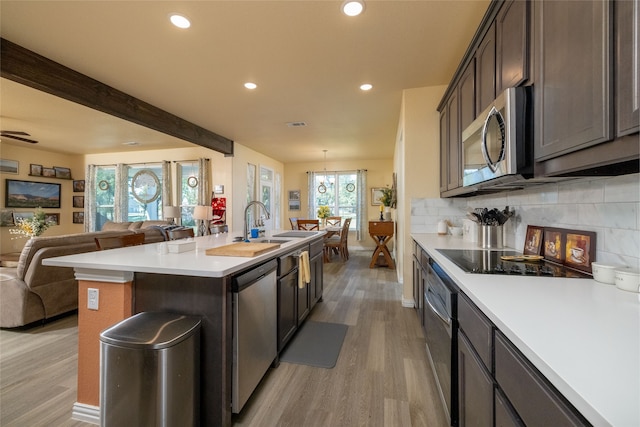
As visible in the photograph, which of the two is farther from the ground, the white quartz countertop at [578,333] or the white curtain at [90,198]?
the white curtain at [90,198]

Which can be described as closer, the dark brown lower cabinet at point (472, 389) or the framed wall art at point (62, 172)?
the dark brown lower cabinet at point (472, 389)

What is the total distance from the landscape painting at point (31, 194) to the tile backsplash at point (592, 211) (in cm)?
908

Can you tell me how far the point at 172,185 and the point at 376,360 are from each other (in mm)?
6316

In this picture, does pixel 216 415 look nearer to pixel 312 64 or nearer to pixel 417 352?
pixel 417 352

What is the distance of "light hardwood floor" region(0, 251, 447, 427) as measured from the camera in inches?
62.1

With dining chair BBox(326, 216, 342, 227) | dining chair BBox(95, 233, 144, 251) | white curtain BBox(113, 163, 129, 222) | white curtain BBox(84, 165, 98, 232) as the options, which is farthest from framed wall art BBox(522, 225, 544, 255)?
white curtain BBox(84, 165, 98, 232)

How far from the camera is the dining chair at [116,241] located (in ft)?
7.29

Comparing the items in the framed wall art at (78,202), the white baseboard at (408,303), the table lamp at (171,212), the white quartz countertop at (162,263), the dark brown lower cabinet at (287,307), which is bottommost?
the white baseboard at (408,303)

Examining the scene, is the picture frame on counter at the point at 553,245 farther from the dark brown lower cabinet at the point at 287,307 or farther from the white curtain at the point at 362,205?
the white curtain at the point at 362,205

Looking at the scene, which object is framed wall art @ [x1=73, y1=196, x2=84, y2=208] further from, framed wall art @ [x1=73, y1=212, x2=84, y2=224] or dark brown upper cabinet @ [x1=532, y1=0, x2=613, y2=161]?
dark brown upper cabinet @ [x1=532, y1=0, x2=613, y2=161]

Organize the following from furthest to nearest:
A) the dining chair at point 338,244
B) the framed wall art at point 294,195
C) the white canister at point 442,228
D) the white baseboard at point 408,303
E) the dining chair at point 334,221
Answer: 1. the framed wall art at point 294,195
2. the dining chair at point 334,221
3. the dining chair at point 338,244
4. the white baseboard at point 408,303
5. the white canister at point 442,228

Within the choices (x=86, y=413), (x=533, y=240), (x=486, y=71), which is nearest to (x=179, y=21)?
(x=486, y=71)

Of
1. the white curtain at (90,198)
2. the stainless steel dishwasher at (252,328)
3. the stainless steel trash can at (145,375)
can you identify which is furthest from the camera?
the white curtain at (90,198)

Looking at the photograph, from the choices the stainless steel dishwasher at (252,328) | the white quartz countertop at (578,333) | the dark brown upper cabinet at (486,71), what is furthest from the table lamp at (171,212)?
the white quartz countertop at (578,333)
